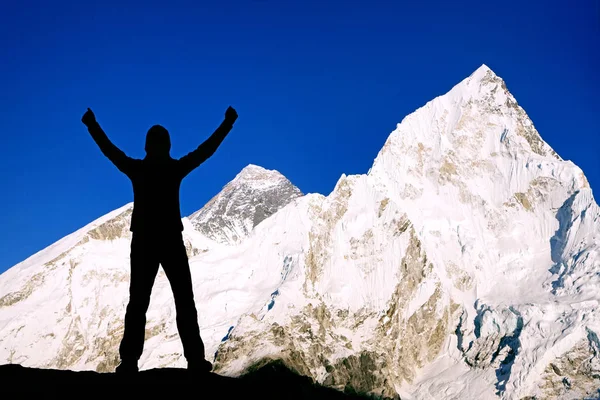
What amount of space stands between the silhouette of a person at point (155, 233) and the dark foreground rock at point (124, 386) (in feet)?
0.98

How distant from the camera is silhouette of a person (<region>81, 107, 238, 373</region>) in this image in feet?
34.0

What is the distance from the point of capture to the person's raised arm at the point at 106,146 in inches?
412

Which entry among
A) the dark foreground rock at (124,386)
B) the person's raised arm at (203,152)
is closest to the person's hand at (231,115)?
the person's raised arm at (203,152)

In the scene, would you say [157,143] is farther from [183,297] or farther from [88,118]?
[183,297]

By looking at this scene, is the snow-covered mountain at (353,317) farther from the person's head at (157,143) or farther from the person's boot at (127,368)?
the person's head at (157,143)

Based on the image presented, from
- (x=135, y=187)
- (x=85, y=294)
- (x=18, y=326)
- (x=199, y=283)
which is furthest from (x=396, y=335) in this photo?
(x=135, y=187)

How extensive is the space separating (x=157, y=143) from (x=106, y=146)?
83 cm

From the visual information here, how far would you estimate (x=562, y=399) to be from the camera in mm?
146125

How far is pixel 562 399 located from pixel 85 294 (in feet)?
419

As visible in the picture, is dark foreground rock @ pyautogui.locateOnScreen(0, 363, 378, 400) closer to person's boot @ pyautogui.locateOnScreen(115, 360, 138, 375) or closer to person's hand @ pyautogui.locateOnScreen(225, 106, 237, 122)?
person's boot @ pyautogui.locateOnScreen(115, 360, 138, 375)

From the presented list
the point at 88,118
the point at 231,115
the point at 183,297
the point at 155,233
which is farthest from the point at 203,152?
the point at 183,297

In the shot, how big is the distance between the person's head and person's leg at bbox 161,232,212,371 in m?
1.36

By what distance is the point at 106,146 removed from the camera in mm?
10555

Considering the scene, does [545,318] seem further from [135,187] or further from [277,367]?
[135,187]
